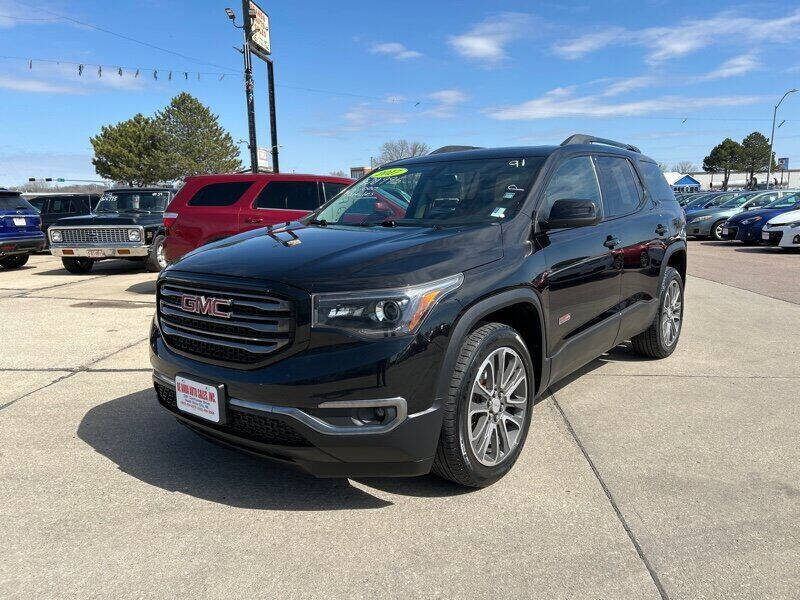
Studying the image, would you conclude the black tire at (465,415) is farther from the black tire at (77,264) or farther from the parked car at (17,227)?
the parked car at (17,227)

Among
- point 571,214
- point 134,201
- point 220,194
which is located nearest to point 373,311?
point 571,214

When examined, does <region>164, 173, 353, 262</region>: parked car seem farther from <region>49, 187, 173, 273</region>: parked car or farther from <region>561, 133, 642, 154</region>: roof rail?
<region>561, 133, 642, 154</region>: roof rail

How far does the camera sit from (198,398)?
285 centimetres

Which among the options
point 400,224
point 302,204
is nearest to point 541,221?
point 400,224

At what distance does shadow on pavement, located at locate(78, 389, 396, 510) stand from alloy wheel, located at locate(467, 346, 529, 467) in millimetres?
388

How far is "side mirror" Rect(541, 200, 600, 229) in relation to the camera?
10.9 feet

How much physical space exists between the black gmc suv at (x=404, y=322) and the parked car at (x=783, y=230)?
13956 millimetres

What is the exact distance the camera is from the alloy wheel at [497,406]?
9.63 ft

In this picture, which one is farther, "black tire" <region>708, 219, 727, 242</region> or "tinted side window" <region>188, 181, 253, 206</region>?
"black tire" <region>708, 219, 727, 242</region>

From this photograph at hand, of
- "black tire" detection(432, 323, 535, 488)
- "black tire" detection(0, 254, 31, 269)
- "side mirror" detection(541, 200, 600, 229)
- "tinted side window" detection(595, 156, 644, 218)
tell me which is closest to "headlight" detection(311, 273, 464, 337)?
"black tire" detection(432, 323, 535, 488)

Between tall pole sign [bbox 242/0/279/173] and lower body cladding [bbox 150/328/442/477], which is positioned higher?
tall pole sign [bbox 242/0/279/173]

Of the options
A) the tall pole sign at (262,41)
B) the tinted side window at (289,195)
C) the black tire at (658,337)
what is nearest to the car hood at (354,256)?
the black tire at (658,337)

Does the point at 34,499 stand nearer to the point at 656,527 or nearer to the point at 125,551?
the point at 125,551

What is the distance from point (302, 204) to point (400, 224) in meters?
5.55
